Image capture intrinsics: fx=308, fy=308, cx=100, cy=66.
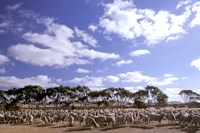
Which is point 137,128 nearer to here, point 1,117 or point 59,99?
point 1,117

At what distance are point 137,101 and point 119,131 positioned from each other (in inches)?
2509

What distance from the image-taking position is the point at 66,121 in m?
45.6

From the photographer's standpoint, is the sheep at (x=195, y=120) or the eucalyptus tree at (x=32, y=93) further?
the eucalyptus tree at (x=32, y=93)

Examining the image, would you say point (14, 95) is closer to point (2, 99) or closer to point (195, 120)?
point (2, 99)

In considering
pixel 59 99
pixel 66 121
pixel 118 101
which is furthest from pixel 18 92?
pixel 66 121

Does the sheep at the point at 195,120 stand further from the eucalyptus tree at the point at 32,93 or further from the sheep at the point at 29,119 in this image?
the eucalyptus tree at the point at 32,93

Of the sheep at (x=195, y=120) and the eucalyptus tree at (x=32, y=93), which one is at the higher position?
the eucalyptus tree at (x=32, y=93)

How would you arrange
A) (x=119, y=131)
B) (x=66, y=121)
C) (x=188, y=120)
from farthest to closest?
1. (x=66, y=121)
2. (x=188, y=120)
3. (x=119, y=131)

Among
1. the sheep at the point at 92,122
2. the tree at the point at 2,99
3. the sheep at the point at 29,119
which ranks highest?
the tree at the point at 2,99

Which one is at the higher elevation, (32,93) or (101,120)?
(32,93)

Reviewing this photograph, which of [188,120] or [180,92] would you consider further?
[180,92]

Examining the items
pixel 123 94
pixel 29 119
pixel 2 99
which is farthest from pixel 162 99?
pixel 29 119

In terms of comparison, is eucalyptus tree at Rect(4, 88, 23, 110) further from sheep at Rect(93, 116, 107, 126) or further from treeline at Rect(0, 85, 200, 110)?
sheep at Rect(93, 116, 107, 126)

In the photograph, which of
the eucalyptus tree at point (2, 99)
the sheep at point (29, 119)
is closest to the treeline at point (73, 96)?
the eucalyptus tree at point (2, 99)
